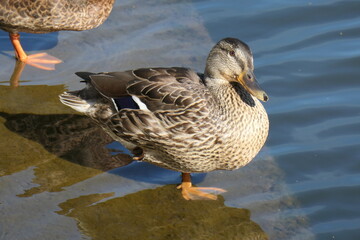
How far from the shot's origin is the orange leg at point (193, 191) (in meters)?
5.04

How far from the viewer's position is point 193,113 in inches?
186

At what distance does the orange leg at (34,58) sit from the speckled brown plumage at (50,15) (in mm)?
95

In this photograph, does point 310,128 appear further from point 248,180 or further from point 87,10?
point 87,10

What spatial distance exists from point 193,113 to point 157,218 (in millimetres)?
758

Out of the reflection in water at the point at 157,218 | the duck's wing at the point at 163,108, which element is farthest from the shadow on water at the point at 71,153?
the duck's wing at the point at 163,108

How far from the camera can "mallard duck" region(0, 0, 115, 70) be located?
6.64 m

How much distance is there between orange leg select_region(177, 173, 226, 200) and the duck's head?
0.81m

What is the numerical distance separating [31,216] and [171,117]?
1146mm

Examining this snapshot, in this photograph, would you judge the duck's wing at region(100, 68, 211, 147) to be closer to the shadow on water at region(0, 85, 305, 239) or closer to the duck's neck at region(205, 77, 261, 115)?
the duck's neck at region(205, 77, 261, 115)

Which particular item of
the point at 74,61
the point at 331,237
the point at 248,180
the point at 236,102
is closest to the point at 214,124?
the point at 236,102

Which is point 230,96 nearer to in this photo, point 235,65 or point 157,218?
point 235,65

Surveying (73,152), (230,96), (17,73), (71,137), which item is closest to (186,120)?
(230,96)

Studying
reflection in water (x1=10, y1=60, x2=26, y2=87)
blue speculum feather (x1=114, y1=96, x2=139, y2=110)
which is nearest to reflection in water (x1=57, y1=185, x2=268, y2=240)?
blue speculum feather (x1=114, y1=96, x2=139, y2=110)

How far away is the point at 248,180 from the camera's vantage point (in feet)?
17.3
